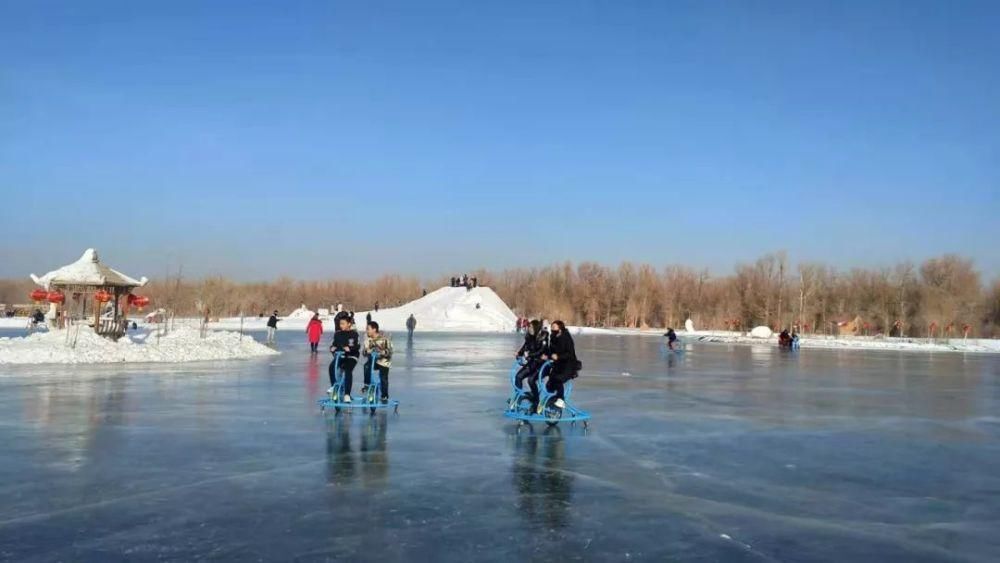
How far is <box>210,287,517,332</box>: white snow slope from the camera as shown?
227 ft

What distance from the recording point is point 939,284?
82688mm

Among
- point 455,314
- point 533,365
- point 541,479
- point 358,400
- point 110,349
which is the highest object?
point 455,314

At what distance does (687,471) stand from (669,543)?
110 inches

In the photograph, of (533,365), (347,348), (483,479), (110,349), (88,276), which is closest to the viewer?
(483,479)

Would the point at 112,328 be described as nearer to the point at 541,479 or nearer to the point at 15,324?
the point at 541,479

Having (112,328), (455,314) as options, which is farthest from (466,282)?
(112,328)

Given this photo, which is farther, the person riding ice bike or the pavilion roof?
the pavilion roof

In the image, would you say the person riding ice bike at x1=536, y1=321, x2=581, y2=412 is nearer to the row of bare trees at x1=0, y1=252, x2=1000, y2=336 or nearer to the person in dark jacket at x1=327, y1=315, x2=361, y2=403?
the person in dark jacket at x1=327, y1=315, x2=361, y2=403

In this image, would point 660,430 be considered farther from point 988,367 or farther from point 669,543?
point 988,367

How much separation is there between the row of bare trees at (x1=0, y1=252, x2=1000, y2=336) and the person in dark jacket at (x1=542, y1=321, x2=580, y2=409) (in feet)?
164

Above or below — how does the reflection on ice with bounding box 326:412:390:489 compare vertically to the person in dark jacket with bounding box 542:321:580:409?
below

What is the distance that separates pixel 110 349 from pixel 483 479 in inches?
755


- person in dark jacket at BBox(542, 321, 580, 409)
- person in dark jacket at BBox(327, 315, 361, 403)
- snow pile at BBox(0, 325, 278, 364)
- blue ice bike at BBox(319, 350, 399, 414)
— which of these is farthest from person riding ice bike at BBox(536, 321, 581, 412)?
snow pile at BBox(0, 325, 278, 364)

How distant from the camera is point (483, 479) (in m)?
7.88
